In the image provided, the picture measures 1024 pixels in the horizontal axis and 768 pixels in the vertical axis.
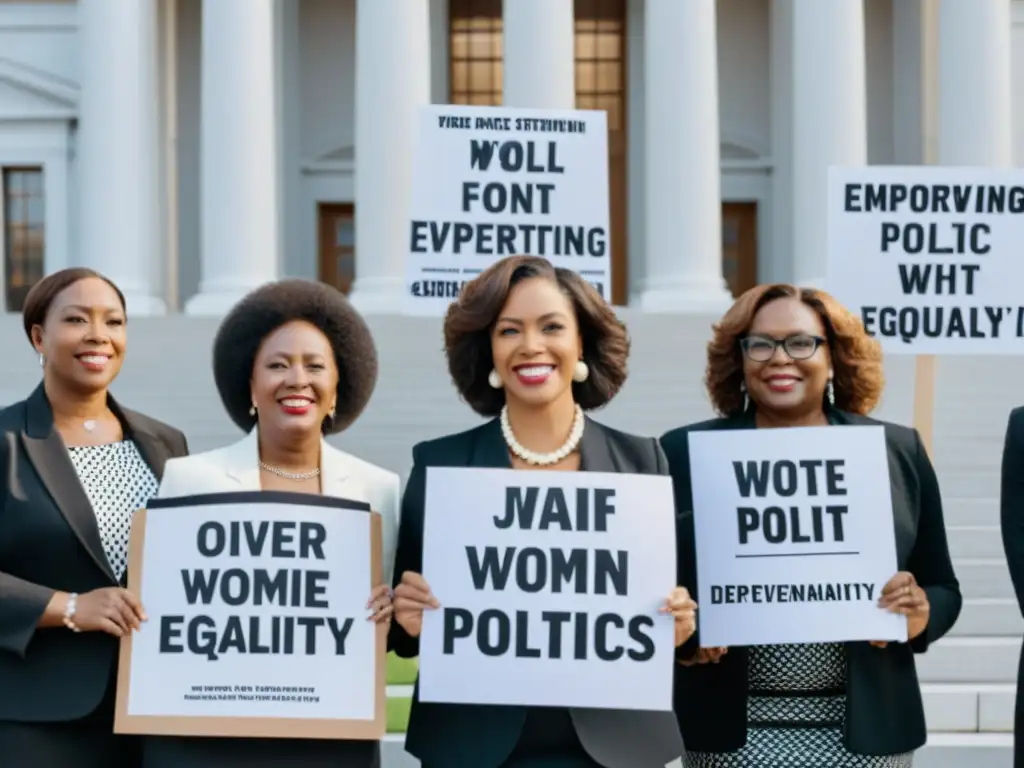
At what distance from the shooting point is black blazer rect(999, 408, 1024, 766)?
4.98 m

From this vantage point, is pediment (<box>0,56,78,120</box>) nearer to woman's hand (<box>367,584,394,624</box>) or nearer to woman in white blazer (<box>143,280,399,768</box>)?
woman in white blazer (<box>143,280,399,768</box>)

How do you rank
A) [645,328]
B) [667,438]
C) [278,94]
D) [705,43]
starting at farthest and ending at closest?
[278,94] < [705,43] < [645,328] < [667,438]

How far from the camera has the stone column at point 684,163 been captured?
27734mm

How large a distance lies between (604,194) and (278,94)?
24.2 m

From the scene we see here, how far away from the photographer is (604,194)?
35.3 feet

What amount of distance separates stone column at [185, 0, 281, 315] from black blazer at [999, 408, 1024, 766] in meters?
23.8

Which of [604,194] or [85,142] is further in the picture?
[85,142]

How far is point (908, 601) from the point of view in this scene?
5.01 m

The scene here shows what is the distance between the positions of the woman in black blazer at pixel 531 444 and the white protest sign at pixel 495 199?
5.63 metres

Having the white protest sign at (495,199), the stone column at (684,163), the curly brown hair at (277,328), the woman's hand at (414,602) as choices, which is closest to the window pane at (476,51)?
the stone column at (684,163)

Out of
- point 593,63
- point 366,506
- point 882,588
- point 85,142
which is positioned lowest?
point 882,588

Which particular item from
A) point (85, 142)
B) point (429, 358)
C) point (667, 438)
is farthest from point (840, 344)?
point (85, 142)

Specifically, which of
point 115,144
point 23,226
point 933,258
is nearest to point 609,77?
point 115,144

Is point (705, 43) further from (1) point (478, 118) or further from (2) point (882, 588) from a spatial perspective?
(2) point (882, 588)
